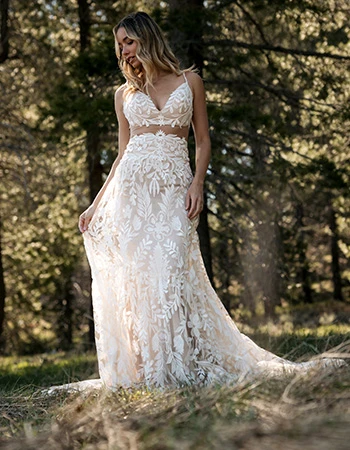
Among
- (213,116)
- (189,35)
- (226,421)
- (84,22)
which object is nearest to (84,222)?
(226,421)

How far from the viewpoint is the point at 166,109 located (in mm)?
4934

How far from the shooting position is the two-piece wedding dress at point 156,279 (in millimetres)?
4652

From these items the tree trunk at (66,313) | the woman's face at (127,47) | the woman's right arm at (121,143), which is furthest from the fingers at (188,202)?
the tree trunk at (66,313)

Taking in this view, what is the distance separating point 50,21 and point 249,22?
4.06 meters

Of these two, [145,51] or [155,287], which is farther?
[145,51]

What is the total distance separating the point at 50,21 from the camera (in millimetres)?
12609

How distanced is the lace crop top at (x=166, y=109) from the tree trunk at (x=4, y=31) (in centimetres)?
722

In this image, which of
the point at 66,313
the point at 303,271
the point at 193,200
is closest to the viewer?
the point at 193,200

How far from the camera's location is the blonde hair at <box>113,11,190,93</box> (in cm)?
488

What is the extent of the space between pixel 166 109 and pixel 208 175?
4.61m

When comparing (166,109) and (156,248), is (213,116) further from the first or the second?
(156,248)

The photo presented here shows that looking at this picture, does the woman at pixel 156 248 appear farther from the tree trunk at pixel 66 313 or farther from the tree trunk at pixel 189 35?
the tree trunk at pixel 66 313

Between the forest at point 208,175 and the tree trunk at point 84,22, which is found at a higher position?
the tree trunk at point 84,22

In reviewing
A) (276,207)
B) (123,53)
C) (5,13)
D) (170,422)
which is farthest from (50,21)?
(170,422)
